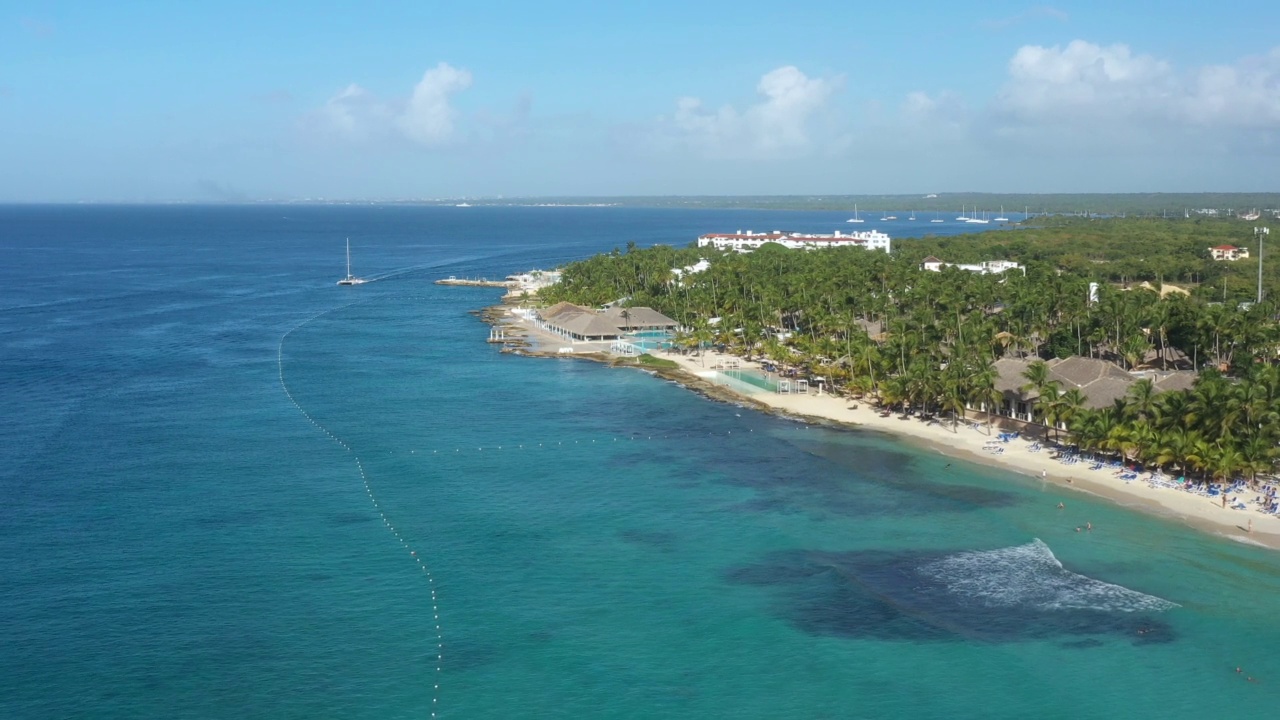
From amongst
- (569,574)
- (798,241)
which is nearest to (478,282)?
(798,241)

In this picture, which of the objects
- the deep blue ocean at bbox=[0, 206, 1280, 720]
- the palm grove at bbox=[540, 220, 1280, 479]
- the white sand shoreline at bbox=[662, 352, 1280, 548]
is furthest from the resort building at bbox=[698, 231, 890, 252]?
the deep blue ocean at bbox=[0, 206, 1280, 720]

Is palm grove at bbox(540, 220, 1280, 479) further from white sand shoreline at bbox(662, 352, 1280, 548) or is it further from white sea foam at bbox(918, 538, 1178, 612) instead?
white sea foam at bbox(918, 538, 1178, 612)

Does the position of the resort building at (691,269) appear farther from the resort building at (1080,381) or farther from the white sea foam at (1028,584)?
the white sea foam at (1028,584)

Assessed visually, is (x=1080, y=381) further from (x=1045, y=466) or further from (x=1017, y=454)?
(x=1045, y=466)

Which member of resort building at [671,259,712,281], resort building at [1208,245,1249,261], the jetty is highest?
resort building at [1208,245,1249,261]

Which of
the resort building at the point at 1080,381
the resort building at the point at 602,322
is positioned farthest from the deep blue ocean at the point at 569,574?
the resort building at the point at 602,322
